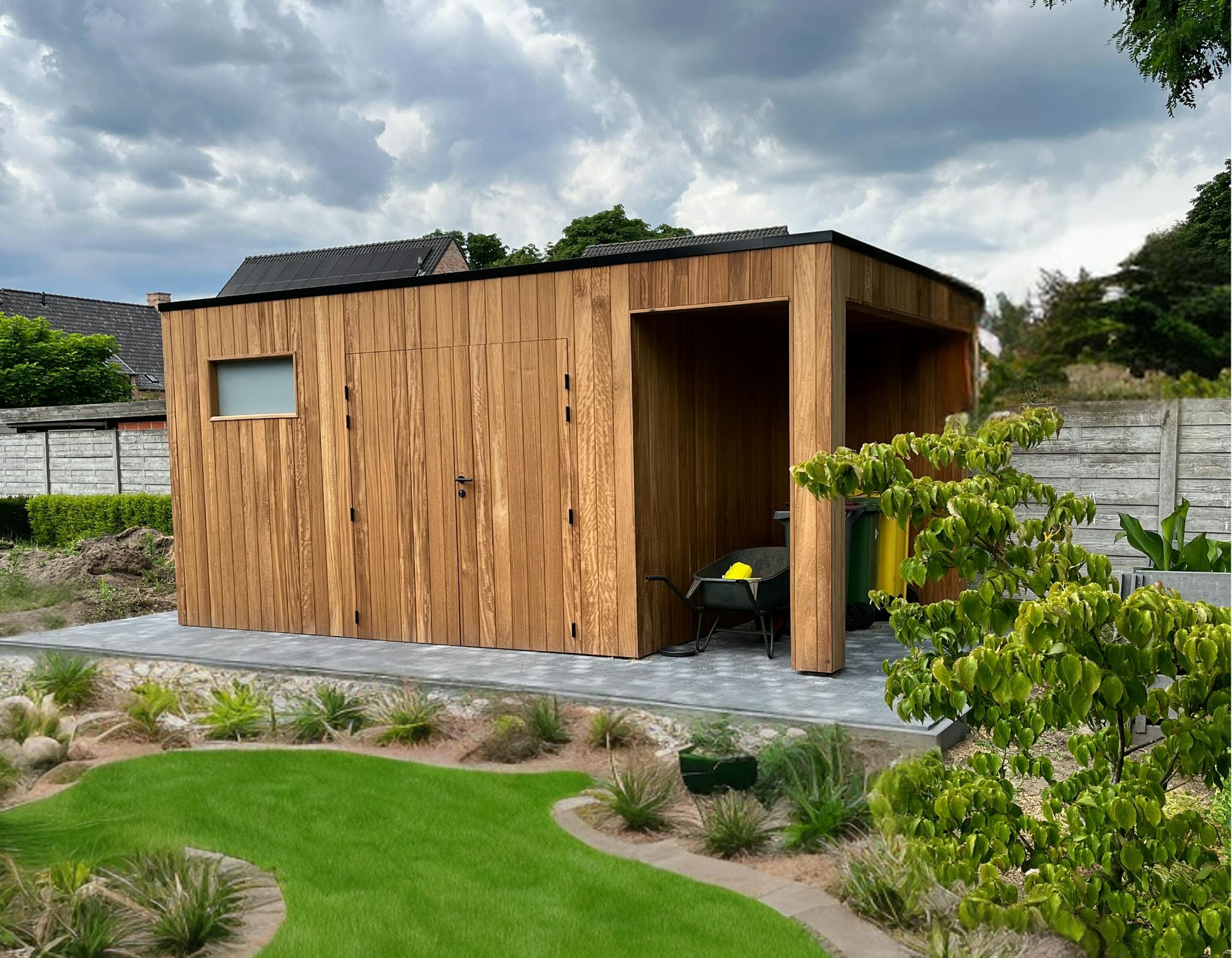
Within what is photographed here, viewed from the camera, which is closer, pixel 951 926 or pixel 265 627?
pixel 951 926

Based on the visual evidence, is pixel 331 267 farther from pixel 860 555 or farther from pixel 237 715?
pixel 237 715

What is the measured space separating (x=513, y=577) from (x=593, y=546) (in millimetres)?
707

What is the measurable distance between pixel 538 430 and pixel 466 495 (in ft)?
2.56

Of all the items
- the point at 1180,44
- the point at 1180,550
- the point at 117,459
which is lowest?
the point at 1180,550

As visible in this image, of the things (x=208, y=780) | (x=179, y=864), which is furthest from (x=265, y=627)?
(x=179, y=864)

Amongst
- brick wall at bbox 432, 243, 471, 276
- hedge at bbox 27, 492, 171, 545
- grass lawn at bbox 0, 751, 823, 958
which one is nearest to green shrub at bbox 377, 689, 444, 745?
grass lawn at bbox 0, 751, 823, 958

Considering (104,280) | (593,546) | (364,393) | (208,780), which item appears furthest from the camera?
(104,280)

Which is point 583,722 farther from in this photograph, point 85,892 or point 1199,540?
point 1199,540

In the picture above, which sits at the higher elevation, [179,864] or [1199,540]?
[1199,540]

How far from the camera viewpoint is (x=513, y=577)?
756cm

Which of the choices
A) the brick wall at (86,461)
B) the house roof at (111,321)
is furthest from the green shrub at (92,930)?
the house roof at (111,321)

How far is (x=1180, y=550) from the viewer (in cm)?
645

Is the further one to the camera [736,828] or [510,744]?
[510,744]

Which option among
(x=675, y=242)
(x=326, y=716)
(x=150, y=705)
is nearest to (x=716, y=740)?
(x=326, y=716)
